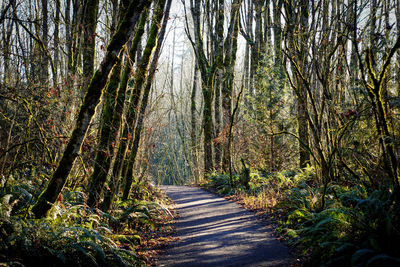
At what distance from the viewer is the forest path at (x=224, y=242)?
4.18 m

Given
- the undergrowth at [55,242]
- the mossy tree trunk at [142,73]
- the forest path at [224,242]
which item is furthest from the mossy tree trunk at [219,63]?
the undergrowth at [55,242]

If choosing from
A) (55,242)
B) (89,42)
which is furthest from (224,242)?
(89,42)

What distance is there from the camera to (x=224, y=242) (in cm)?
498

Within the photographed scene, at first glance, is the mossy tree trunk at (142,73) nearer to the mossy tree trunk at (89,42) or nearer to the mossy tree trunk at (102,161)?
the mossy tree trunk at (102,161)

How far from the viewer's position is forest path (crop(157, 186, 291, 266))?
4176 mm

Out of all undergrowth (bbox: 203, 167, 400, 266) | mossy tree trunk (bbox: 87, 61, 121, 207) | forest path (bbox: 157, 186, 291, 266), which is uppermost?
mossy tree trunk (bbox: 87, 61, 121, 207)

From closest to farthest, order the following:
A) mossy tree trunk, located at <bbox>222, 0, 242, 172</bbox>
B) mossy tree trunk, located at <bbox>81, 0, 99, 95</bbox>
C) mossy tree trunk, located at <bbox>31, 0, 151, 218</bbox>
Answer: mossy tree trunk, located at <bbox>31, 0, 151, 218</bbox>, mossy tree trunk, located at <bbox>81, 0, 99, 95</bbox>, mossy tree trunk, located at <bbox>222, 0, 242, 172</bbox>

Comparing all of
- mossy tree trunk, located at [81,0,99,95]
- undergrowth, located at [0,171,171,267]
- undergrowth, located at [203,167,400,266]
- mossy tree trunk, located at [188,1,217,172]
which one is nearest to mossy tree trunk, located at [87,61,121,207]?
undergrowth, located at [0,171,171,267]

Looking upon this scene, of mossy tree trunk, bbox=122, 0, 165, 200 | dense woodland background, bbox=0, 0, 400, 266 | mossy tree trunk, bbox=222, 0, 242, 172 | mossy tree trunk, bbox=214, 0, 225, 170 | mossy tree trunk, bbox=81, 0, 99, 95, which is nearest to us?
dense woodland background, bbox=0, 0, 400, 266

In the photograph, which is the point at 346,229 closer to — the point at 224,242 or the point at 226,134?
the point at 224,242

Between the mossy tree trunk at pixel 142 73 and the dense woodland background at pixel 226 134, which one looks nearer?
the dense woodland background at pixel 226 134

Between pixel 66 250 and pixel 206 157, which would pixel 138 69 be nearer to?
pixel 66 250

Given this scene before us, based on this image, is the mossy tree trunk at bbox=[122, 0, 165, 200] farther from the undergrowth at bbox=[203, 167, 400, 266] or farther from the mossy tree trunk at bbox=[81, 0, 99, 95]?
the undergrowth at bbox=[203, 167, 400, 266]

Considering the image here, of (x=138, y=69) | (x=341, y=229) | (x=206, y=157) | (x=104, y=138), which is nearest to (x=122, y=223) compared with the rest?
(x=104, y=138)
